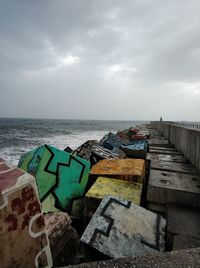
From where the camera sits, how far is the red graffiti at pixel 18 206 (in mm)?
1442

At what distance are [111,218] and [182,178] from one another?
78.1 inches

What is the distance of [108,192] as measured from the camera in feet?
10.6

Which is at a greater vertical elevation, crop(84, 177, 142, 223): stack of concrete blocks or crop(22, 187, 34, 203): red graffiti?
crop(22, 187, 34, 203): red graffiti

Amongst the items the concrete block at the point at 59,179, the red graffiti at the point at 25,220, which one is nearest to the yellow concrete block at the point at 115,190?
the concrete block at the point at 59,179

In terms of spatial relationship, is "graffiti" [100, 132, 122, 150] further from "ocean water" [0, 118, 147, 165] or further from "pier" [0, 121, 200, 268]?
"ocean water" [0, 118, 147, 165]

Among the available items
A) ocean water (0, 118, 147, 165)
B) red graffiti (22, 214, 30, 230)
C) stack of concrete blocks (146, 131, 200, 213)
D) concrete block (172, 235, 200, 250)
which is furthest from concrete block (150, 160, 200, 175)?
ocean water (0, 118, 147, 165)

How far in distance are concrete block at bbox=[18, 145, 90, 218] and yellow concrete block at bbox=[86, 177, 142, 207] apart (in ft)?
1.57

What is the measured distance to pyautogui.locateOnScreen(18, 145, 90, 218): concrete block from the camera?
362 cm

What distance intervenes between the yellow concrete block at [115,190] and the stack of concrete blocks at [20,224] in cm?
151

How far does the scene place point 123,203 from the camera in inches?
105

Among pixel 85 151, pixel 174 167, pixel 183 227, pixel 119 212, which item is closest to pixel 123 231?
pixel 119 212

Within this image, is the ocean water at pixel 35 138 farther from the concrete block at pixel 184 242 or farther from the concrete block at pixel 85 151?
the concrete block at pixel 184 242

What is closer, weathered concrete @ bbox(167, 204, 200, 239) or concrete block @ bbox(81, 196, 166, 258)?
concrete block @ bbox(81, 196, 166, 258)

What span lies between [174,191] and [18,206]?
235 centimetres
